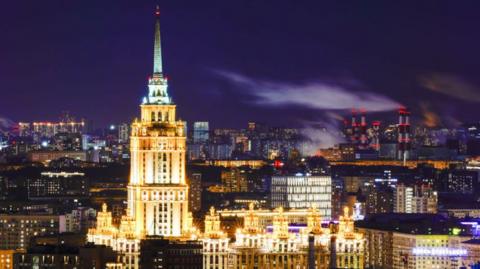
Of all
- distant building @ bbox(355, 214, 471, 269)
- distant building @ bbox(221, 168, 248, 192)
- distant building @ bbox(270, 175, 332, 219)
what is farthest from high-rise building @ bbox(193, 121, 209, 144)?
distant building @ bbox(355, 214, 471, 269)

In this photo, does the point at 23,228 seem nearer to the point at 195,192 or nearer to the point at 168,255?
the point at 195,192

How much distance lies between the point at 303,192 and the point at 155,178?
19967 mm

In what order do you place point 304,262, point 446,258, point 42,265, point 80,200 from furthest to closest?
point 80,200 → point 446,258 → point 304,262 → point 42,265

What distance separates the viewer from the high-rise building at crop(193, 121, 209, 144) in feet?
269

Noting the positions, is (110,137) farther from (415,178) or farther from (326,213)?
(326,213)

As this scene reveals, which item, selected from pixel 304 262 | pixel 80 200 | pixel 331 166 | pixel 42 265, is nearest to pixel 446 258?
pixel 304 262

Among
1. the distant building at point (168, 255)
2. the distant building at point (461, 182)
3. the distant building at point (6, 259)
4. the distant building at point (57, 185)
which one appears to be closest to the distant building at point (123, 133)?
the distant building at point (57, 185)

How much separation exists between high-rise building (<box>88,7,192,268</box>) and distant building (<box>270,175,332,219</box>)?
1762cm

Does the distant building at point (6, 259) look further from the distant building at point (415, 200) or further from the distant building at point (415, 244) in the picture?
the distant building at point (415, 200)

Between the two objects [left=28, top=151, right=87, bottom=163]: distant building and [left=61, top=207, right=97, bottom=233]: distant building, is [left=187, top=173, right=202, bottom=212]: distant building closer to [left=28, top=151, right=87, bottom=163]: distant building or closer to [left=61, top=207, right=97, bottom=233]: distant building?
[left=61, top=207, right=97, bottom=233]: distant building

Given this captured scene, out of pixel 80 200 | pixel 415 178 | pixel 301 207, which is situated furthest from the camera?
pixel 415 178

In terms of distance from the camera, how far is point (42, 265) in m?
51.9

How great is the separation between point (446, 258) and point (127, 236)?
11.7m

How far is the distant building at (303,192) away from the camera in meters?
74.6
